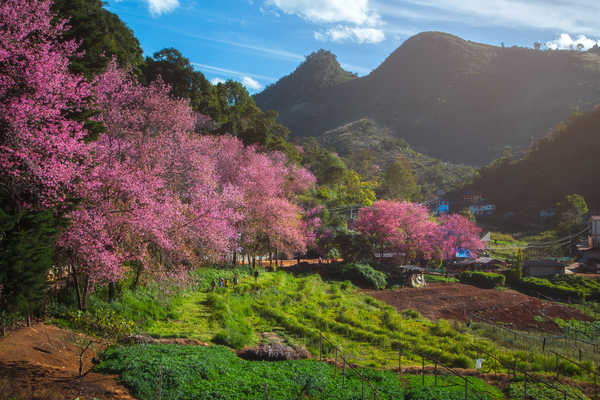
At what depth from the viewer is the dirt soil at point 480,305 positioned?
2478 cm

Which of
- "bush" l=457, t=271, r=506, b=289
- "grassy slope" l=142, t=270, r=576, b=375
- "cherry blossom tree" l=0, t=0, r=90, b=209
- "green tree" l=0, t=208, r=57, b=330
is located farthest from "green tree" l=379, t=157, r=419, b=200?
"green tree" l=0, t=208, r=57, b=330

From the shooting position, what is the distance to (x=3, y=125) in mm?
11773

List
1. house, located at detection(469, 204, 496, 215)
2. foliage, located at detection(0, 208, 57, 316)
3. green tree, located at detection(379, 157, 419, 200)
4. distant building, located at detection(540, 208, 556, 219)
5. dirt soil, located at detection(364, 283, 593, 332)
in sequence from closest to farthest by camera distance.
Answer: foliage, located at detection(0, 208, 57, 316) < dirt soil, located at detection(364, 283, 593, 332) < green tree, located at detection(379, 157, 419, 200) < distant building, located at detection(540, 208, 556, 219) < house, located at detection(469, 204, 496, 215)

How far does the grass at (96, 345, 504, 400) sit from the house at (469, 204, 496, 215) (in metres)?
92.3

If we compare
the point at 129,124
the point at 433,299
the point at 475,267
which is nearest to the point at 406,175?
the point at 475,267

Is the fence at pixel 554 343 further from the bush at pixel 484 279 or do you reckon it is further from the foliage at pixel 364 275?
the bush at pixel 484 279

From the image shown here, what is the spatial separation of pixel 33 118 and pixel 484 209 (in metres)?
102

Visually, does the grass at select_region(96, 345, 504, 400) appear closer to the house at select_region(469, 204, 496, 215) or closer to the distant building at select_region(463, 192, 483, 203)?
the house at select_region(469, 204, 496, 215)

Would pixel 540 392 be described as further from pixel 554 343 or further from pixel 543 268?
pixel 543 268

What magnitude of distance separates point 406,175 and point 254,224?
55268 millimetres

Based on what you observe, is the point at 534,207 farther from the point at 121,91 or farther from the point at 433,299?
the point at 121,91

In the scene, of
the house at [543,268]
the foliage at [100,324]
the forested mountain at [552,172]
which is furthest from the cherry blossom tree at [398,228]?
the forested mountain at [552,172]

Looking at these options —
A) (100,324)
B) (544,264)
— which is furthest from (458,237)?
(100,324)

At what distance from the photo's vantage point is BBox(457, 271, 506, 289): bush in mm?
38750
